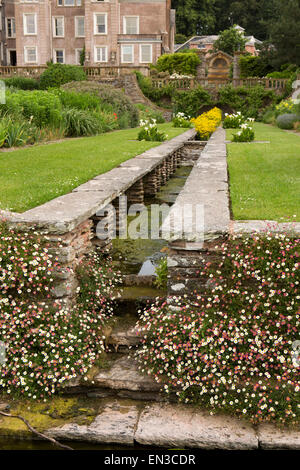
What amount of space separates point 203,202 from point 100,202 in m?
1.15

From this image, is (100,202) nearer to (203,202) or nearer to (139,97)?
(203,202)

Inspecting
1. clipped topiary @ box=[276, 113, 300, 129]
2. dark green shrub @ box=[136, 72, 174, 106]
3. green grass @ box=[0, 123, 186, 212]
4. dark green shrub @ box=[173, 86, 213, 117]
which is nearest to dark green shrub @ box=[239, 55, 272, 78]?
dark green shrub @ box=[173, 86, 213, 117]

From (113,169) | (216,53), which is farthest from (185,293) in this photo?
(216,53)

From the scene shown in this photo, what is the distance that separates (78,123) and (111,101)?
5.79 metres

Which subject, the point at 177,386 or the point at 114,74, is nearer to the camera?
the point at 177,386

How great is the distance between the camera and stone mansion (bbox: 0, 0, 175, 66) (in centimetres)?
4300

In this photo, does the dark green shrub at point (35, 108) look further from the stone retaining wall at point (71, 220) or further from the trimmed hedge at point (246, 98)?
the trimmed hedge at point (246, 98)

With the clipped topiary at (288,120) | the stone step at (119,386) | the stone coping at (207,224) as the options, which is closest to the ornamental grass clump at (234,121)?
the clipped topiary at (288,120)

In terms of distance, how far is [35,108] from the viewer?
13.7 metres

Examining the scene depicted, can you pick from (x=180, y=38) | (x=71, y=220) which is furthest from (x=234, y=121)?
(x=180, y=38)

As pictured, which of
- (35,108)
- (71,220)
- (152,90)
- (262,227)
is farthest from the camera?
(152,90)

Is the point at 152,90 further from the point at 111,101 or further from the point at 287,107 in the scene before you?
the point at 111,101

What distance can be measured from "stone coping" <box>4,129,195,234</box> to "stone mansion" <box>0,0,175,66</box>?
1457 inches
